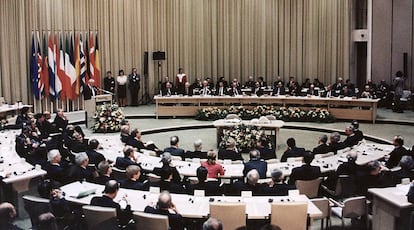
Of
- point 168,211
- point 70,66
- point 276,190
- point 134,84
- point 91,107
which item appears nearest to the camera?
point 168,211

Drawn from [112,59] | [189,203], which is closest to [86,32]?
[112,59]

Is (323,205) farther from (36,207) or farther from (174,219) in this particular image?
(36,207)

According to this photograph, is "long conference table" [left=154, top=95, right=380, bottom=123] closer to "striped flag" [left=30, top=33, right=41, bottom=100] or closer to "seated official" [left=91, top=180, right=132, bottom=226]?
"striped flag" [left=30, top=33, right=41, bottom=100]

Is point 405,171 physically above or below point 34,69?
below

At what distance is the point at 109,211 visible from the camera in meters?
7.00

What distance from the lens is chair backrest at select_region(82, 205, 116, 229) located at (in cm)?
701

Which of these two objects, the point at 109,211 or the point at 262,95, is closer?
the point at 109,211

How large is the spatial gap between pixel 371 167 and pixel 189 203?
3.10 metres

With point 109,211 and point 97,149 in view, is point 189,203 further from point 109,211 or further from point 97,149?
point 97,149

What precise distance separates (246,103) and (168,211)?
13265 millimetres

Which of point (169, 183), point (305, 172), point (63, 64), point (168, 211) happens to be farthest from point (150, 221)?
point (63, 64)

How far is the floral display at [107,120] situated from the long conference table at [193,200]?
861 centimetres

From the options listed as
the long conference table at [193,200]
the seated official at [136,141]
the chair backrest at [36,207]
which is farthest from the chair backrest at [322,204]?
the seated official at [136,141]

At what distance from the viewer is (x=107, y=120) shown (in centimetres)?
1700
